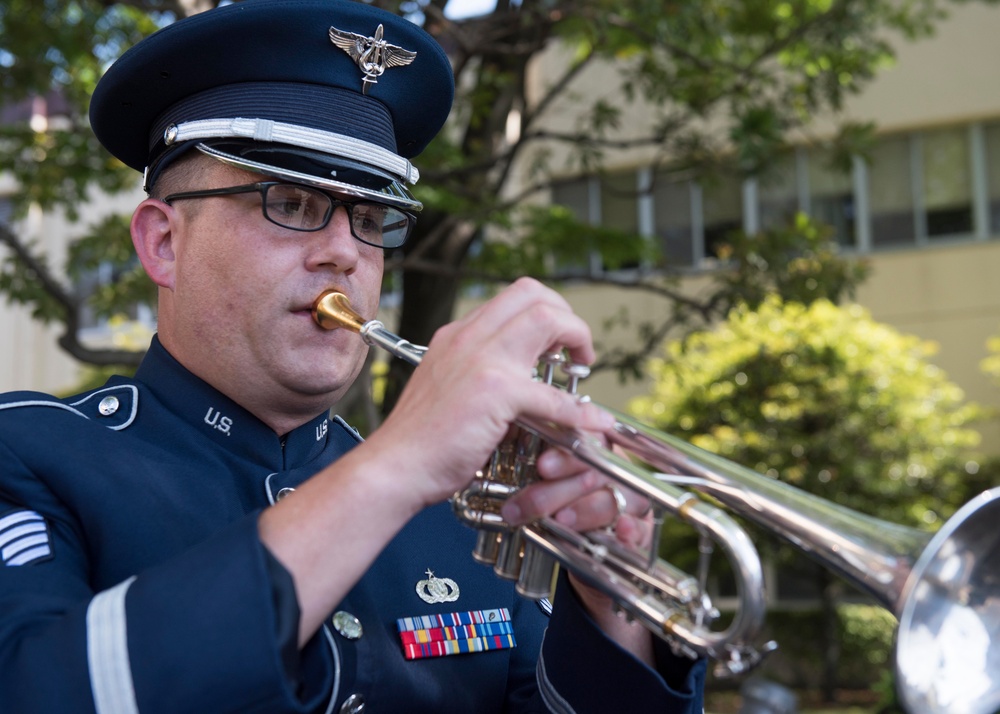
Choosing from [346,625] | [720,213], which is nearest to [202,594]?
[346,625]

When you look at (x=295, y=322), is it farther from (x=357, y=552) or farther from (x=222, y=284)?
(x=357, y=552)

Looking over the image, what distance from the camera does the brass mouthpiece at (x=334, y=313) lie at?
2.12 metres

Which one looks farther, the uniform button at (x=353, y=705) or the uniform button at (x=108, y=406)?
the uniform button at (x=108, y=406)

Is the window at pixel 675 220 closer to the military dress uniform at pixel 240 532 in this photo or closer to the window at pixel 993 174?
the window at pixel 993 174

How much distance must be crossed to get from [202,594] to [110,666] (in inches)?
5.5

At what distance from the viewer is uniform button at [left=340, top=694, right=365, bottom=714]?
1.90 m

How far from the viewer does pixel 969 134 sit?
49.0ft

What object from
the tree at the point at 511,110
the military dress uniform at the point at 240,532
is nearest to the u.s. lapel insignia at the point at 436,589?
the military dress uniform at the point at 240,532

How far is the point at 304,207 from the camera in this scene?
2209mm

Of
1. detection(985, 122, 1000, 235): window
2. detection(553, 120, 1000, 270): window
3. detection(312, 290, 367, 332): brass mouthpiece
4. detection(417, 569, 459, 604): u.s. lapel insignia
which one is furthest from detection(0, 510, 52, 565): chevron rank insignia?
detection(985, 122, 1000, 235): window

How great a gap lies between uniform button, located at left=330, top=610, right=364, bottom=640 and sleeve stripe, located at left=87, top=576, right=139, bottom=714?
0.54 meters

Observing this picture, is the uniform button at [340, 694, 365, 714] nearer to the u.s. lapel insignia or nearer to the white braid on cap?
the u.s. lapel insignia

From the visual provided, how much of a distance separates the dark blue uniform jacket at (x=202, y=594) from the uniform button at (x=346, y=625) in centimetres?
1

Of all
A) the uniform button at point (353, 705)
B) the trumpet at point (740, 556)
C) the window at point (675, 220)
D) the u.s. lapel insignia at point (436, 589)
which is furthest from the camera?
the window at point (675, 220)
